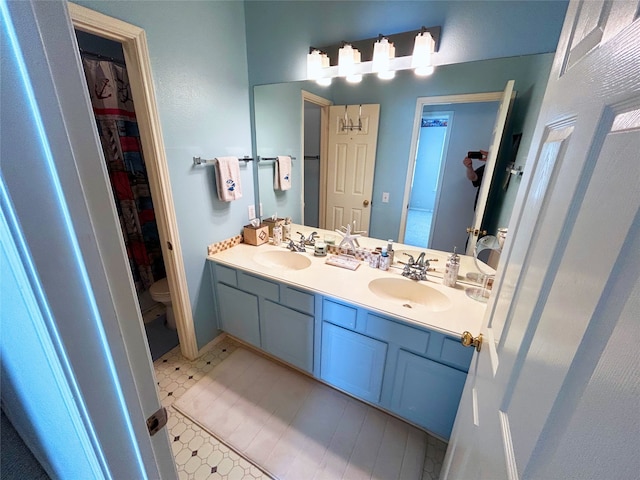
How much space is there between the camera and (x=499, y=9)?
1.13 meters

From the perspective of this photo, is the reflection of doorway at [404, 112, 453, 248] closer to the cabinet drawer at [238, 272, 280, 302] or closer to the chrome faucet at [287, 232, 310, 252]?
the chrome faucet at [287, 232, 310, 252]

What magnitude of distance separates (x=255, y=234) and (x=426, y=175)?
1323 mm

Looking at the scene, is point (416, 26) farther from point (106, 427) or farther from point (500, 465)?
point (106, 427)

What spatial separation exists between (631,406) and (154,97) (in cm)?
191

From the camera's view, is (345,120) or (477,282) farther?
(345,120)

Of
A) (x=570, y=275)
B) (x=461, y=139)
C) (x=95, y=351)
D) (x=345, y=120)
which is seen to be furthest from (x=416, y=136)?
(x=95, y=351)

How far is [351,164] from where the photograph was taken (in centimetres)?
184

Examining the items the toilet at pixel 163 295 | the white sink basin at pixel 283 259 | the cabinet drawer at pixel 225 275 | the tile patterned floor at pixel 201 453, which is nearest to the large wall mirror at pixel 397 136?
the white sink basin at pixel 283 259

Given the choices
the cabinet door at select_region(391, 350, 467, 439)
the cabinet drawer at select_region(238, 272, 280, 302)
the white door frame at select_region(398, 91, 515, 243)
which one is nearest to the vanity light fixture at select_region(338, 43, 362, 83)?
the white door frame at select_region(398, 91, 515, 243)

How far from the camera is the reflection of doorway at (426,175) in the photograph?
4.89 ft

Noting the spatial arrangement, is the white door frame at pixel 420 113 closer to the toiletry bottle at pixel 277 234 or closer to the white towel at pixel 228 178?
the toiletry bottle at pixel 277 234

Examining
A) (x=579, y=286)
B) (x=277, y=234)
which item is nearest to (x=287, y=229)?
(x=277, y=234)

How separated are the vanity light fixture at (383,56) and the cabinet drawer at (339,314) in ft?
4.37

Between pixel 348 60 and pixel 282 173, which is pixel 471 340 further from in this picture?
pixel 282 173
